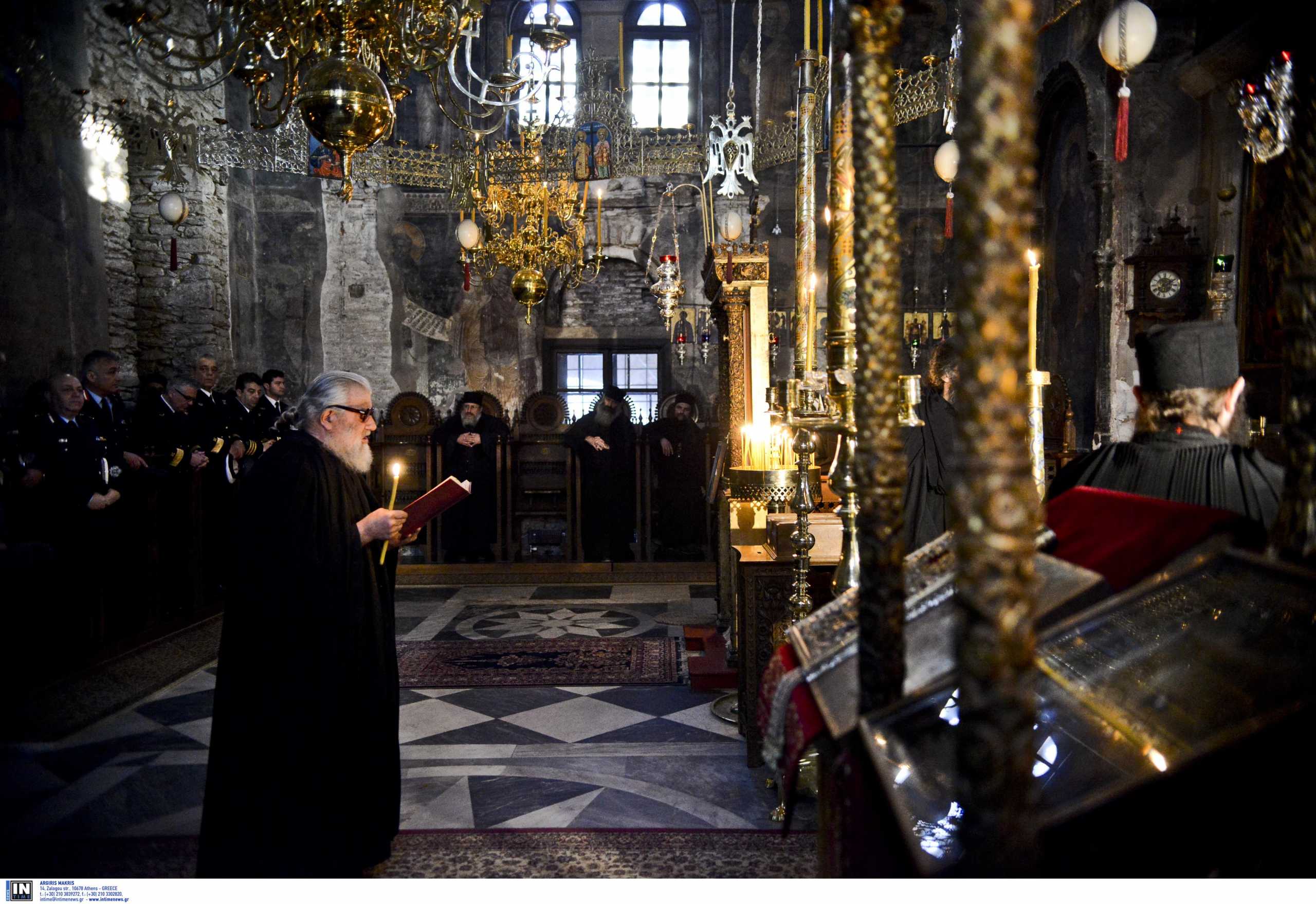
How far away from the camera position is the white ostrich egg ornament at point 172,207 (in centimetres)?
880

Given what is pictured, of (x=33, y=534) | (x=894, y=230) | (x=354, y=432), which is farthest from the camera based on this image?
(x=33, y=534)

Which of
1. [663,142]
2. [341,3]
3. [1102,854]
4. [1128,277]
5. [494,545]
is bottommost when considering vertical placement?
[494,545]

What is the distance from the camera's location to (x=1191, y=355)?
188cm

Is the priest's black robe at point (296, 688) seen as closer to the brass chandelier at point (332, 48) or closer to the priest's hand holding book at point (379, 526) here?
the priest's hand holding book at point (379, 526)

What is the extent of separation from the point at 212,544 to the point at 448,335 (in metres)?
6.71

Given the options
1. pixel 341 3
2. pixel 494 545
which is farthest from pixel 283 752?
pixel 494 545

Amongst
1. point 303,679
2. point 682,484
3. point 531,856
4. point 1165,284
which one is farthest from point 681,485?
point 303,679

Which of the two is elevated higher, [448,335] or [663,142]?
[663,142]

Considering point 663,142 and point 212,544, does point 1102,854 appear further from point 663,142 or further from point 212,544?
point 663,142

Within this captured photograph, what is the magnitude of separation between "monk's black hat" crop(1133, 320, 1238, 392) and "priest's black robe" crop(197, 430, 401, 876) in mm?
2224

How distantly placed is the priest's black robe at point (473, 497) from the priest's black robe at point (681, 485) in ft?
5.81

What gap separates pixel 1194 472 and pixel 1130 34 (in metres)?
4.35

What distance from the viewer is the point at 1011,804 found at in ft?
2.75

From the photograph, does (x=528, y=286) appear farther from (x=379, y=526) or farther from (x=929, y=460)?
(x=379, y=526)
